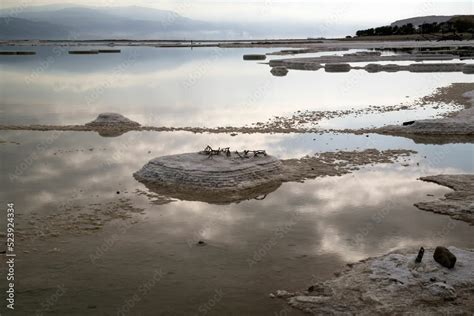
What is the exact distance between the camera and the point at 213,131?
24.8 meters

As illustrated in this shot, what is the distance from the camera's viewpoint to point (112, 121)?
2673 cm

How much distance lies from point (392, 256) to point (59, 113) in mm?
26293

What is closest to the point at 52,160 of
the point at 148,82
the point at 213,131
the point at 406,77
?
the point at 213,131

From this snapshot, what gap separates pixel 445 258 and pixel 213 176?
802 cm

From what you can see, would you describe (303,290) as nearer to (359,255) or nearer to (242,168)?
(359,255)

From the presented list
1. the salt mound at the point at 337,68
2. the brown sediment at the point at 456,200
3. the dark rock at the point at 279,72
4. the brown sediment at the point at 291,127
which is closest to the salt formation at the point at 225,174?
the brown sediment at the point at 456,200

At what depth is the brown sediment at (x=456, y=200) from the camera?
13297 mm

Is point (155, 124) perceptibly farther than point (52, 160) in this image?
Yes

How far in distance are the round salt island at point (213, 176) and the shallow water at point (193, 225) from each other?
1.89 ft

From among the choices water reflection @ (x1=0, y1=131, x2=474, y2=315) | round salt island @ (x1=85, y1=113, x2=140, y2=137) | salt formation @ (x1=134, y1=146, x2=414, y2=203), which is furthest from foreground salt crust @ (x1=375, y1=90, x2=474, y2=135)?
round salt island @ (x1=85, y1=113, x2=140, y2=137)

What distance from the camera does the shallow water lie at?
9.59m

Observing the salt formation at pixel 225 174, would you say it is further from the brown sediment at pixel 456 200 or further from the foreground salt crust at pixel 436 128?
the foreground salt crust at pixel 436 128

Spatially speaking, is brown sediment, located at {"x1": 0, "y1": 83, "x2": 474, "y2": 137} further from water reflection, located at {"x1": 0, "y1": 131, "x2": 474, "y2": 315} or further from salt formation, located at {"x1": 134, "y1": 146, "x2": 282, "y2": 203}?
salt formation, located at {"x1": 134, "y1": 146, "x2": 282, "y2": 203}

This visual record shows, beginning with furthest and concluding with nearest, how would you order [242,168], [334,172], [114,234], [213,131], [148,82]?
[148,82] < [213,131] < [334,172] < [242,168] < [114,234]
